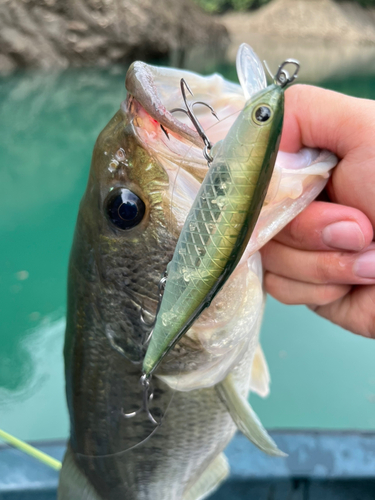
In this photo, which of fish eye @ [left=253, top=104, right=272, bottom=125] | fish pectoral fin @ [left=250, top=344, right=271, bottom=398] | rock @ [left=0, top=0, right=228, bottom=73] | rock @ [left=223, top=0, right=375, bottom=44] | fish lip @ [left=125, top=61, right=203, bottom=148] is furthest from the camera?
rock @ [left=223, top=0, right=375, bottom=44]

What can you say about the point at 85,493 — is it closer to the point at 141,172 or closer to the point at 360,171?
the point at 141,172

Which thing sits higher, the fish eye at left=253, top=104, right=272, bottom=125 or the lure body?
the fish eye at left=253, top=104, right=272, bottom=125

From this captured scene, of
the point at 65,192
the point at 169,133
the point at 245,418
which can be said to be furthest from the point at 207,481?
the point at 65,192

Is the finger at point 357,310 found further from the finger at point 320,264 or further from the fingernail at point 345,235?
the fingernail at point 345,235

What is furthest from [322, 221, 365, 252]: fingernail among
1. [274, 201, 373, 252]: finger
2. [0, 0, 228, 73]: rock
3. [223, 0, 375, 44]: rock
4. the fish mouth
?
[223, 0, 375, 44]: rock

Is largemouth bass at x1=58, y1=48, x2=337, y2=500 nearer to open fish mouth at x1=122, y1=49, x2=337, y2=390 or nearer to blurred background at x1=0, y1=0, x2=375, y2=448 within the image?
open fish mouth at x1=122, y1=49, x2=337, y2=390

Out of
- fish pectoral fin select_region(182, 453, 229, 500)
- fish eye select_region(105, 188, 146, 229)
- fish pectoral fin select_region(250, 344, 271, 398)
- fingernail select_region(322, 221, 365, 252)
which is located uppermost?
fish eye select_region(105, 188, 146, 229)

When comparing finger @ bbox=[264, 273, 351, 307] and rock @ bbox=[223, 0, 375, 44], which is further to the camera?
rock @ bbox=[223, 0, 375, 44]

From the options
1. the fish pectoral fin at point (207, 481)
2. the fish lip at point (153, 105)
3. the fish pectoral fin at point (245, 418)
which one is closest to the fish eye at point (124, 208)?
the fish lip at point (153, 105)

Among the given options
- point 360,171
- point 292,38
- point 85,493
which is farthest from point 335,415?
point 292,38
